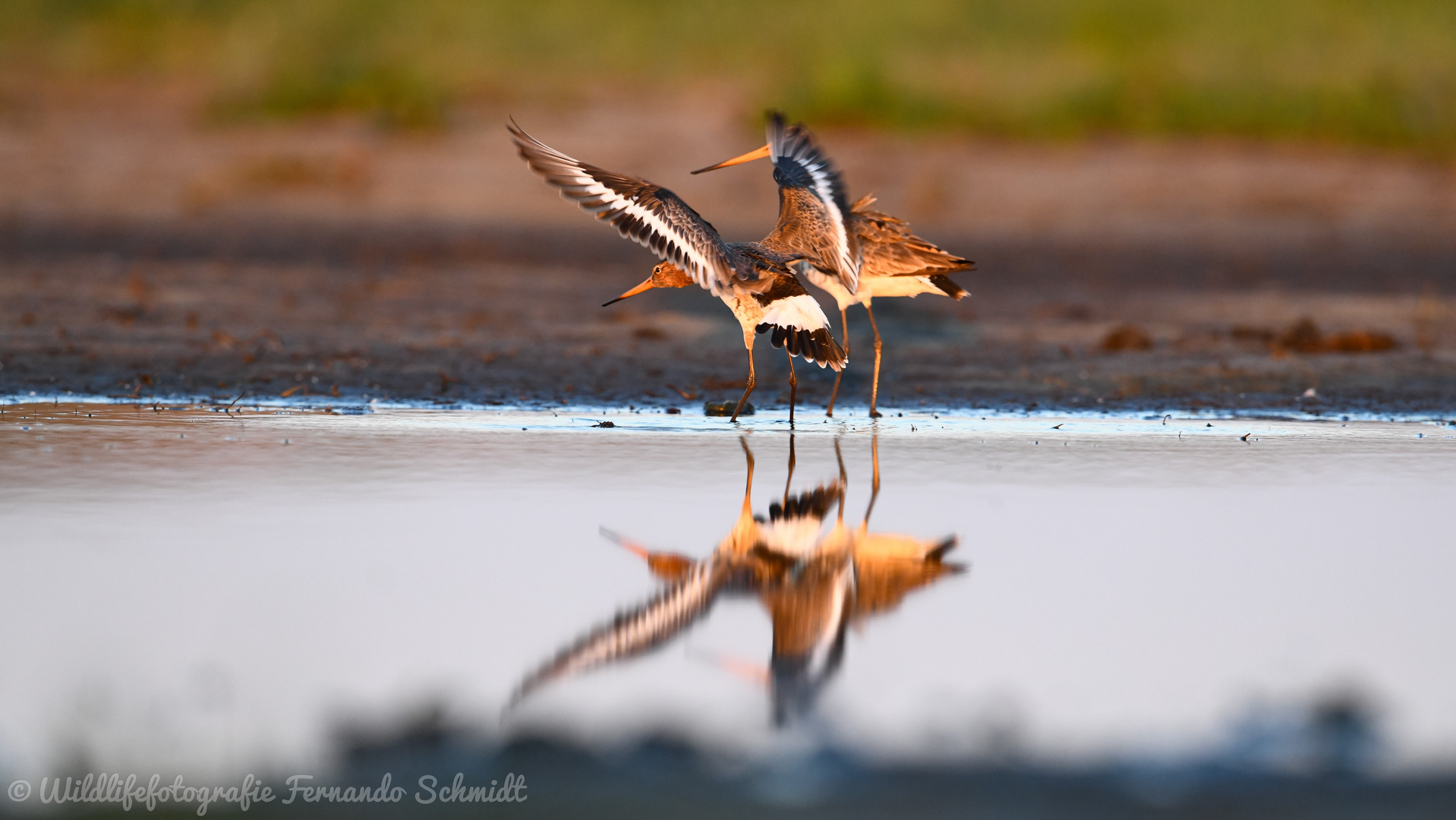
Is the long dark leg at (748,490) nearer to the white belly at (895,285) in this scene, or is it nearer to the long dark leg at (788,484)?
the long dark leg at (788,484)

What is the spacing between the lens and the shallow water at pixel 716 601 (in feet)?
11.2

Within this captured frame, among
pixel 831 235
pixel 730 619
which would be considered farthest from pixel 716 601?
pixel 831 235

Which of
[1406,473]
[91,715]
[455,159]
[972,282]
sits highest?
[455,159]

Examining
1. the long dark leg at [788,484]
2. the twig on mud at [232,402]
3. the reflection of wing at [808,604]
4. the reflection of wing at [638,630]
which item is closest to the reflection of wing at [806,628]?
the reflection of wing at [808,604]

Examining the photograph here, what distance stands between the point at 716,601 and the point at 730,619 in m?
0.19

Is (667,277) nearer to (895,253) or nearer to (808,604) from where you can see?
(895,253)

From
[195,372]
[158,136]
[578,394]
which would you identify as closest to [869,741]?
[578,394]

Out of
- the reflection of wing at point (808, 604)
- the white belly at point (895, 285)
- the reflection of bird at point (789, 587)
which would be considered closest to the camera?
the reflection of bird at point (789, 587)

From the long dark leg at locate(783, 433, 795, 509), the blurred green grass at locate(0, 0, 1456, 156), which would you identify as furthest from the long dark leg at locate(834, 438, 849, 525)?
the blurred green grass at locate(0, 0, 1456, 156)

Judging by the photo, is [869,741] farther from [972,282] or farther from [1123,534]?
[972,282]

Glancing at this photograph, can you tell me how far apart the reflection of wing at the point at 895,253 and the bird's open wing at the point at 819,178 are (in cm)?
37

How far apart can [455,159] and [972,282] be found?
18.1 ft

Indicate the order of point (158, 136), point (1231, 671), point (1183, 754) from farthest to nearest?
point (158, 136), point (1231, 671), point (1183, 754)

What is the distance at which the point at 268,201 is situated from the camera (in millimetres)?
15547
